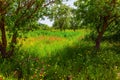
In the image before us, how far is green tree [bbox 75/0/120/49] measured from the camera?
16141mm

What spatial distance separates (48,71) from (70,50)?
5.08m

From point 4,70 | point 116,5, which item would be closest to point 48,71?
point 4,70

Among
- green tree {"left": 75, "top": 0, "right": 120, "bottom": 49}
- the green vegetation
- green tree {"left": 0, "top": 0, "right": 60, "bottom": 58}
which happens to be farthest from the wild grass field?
green tree {"left": 75, "top": 0, "right": 120, "bottom": 49}

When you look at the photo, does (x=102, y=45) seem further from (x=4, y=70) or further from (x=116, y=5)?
(x=4, y=70)

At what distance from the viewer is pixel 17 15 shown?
13031 millimetres

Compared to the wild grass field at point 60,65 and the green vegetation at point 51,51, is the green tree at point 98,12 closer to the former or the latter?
the green vegetation at point 51,51

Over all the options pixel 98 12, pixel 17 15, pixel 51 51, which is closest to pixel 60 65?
pixel 51 51

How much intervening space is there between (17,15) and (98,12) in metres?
5.13

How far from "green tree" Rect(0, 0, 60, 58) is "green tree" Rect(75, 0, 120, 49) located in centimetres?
304

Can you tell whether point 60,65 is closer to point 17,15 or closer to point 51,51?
point 51,51

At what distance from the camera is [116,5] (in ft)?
53.6

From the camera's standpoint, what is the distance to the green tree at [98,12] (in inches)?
635

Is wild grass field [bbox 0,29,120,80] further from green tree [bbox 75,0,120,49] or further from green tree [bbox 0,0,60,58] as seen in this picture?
green tree [bbox 75,0,120,49]

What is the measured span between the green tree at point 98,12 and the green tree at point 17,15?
3042 millimetres
